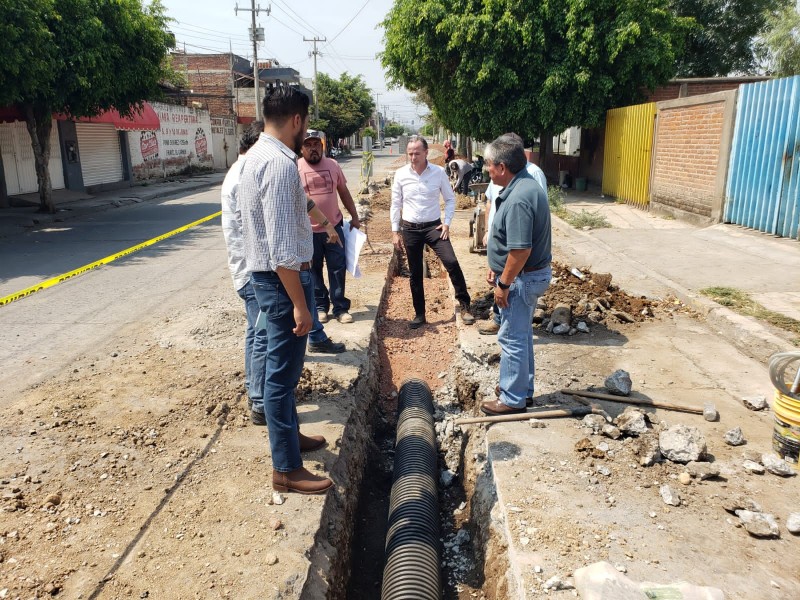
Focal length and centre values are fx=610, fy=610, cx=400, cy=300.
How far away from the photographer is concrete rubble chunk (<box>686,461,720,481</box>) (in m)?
3.36

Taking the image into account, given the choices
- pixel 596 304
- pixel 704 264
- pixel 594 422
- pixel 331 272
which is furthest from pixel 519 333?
pixel 704 264

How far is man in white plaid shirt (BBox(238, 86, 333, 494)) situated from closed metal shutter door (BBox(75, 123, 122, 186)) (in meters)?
21.1

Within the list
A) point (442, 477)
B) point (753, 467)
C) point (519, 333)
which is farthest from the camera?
point (442, 477)

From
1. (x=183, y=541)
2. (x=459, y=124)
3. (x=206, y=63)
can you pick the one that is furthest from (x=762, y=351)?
(x=206, y=63)

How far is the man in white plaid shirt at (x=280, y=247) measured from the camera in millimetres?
2803

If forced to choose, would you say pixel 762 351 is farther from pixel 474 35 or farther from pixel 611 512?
pixel 474 35

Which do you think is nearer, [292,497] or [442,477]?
[292,497]

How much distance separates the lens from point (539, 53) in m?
15.7

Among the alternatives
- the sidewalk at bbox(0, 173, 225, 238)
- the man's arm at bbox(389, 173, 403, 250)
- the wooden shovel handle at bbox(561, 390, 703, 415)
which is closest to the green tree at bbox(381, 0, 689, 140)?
the sidewalk at bbox(0, 173, 225, 238)

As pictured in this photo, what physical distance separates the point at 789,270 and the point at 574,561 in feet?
20.4

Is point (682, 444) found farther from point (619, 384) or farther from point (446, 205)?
point (446, 205)

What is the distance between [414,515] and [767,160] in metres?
8.68

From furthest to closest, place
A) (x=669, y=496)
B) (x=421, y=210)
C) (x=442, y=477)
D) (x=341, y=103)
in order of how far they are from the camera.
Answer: (x=341, y=103) < (x=421, y=210) < (x=442, y=477) < (x=669, y=496)

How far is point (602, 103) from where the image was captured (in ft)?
53.6
